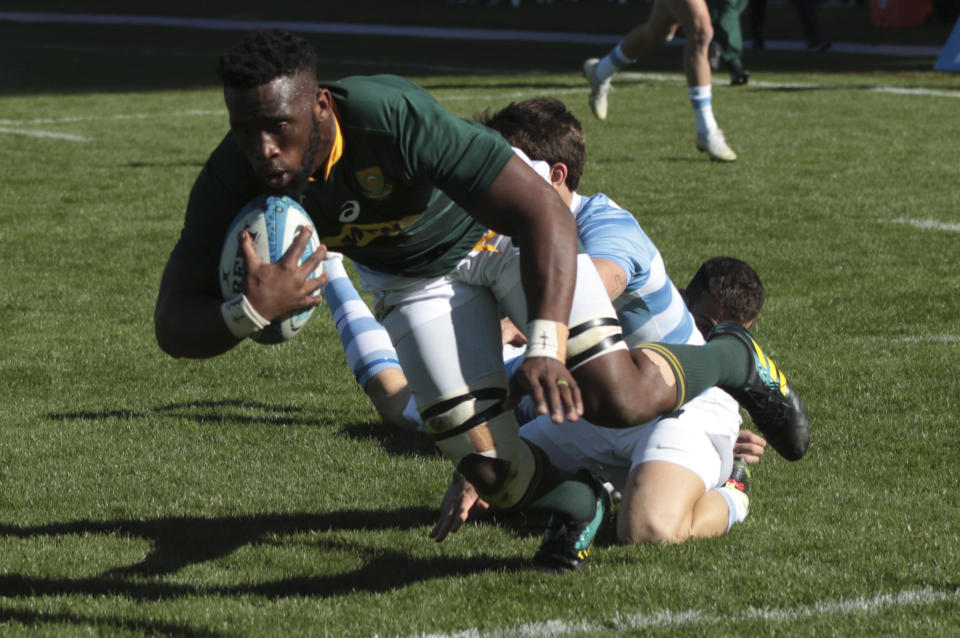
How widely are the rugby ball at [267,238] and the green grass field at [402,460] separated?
896mm

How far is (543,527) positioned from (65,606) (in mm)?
1521

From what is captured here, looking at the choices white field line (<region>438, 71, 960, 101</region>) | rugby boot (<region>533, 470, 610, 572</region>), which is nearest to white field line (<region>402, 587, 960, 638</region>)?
rugby boot (<region>533, 470, 610, 572</region>)

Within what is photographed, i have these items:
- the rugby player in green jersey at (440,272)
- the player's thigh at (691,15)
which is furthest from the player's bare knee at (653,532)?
the player's thigh at (691,15)

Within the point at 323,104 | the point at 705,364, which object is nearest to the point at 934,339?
the point at 705,364

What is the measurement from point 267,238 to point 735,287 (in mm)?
2366

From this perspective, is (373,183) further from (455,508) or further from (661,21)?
(661,21)

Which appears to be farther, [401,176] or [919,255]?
[919,255]

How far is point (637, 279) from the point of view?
4.49 meters

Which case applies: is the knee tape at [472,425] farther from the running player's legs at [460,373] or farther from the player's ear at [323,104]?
the player's ear at [323,104]

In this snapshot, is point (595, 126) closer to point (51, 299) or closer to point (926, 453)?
point (51, 299)

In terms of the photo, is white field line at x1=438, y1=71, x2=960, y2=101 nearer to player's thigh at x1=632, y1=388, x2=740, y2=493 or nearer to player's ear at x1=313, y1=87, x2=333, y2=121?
player's thigh at x1=632, y1=388, x2=740, y2=493

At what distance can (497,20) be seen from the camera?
33.8 meters

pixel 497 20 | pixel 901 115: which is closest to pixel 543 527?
pixel 901 115

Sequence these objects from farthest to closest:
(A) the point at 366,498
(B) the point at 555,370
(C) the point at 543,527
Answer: (A) the point at 366,498, (C) the point at 543,527, (B) the point at 555,370
